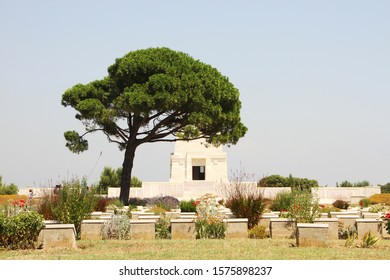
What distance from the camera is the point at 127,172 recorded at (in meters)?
28.2

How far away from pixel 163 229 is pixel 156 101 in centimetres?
1456

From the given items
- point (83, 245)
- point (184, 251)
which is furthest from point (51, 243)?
point (184, 251)

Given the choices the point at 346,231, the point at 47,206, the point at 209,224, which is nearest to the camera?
the point at 209,224

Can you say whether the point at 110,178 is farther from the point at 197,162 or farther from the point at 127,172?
the point at 127,172

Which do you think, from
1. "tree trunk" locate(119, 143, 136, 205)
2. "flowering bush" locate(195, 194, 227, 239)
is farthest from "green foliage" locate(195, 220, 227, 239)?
"tree trunk" locate(119, 143, 136, 205)

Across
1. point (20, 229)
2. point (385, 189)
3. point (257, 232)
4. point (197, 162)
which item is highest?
point (197, 162)

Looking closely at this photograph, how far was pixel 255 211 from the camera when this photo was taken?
1351cm

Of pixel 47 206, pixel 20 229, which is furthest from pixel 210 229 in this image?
pixel 47 206

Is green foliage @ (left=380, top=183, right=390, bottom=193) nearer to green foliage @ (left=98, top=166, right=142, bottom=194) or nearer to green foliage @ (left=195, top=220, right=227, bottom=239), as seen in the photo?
green foliage @ (left=98, top=166, right=142, bottom=194)

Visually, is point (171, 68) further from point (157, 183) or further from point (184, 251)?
point (184, 251)

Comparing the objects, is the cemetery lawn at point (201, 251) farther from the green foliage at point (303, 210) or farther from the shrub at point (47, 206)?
the shrub at point (47, 206)

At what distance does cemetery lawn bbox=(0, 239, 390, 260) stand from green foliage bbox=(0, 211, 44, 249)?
0.89 ft

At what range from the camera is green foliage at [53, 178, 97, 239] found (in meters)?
12.1
